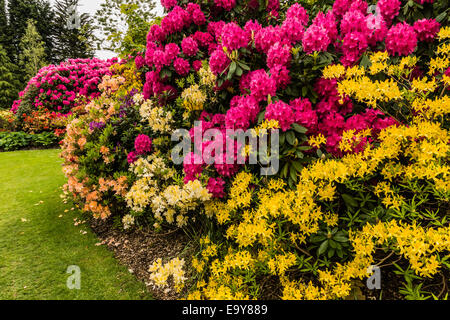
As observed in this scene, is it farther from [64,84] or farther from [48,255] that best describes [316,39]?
[64,84]

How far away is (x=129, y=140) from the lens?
3557 millimetres

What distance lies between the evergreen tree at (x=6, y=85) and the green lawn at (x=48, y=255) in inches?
883

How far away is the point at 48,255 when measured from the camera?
9.57 ft

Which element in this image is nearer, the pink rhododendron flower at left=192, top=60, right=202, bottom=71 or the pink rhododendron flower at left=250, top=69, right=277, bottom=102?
the pink rhododendron flower at left=250, top=69, right=277, bottom=102

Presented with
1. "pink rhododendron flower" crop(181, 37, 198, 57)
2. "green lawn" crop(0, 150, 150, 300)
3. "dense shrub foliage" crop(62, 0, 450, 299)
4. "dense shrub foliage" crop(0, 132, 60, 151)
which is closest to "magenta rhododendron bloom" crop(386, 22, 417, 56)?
"dense shrub foliage" crop(62, 0, 450, 299)

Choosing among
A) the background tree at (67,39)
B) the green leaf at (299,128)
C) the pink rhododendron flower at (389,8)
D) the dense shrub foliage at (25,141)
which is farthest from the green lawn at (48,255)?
the background tree at (67,39)

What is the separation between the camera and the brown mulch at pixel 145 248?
250 cm

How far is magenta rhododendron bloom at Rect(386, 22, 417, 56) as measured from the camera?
1969 mm

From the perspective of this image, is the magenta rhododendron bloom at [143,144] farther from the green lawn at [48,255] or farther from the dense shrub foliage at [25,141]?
the dense shrub foliage at [25,141]

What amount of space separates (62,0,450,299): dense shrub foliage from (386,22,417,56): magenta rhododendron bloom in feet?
0.03

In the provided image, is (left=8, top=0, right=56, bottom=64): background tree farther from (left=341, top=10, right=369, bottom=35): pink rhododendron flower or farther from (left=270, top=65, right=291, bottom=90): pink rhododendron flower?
(left=341, top=10, right=369, bottom=35): pink rhododendron flower

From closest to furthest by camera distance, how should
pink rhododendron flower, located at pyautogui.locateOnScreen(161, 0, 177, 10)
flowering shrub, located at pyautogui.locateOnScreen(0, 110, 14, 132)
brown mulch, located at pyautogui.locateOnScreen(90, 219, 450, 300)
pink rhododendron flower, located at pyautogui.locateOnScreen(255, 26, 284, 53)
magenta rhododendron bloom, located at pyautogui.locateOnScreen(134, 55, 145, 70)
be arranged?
1. brown mulch, located at pyautogui.locateOnScreen(90, 219, 450, 300)
2. pink rhododendron flower, located at pyautogui.locateOnScreen(255, 26, 284, 53)
3. pink rhododendron flower, located at pyautogui.locateOnScreen(161, 0, 177, 10)
4. magenta rhododendron bloom, located at pyautogui.locateOnScreen(134, 55, 145, 70)
5. flowering shrub, located at pyautogui.locateOnScreen(0, 110, 14, 132)
